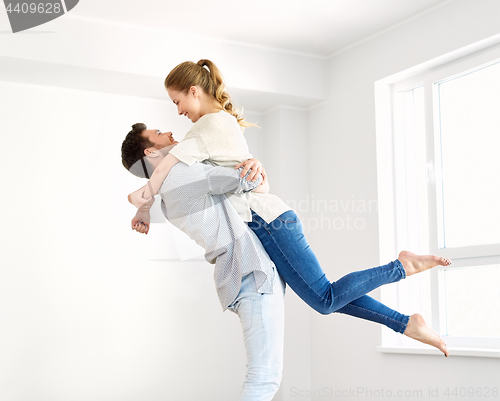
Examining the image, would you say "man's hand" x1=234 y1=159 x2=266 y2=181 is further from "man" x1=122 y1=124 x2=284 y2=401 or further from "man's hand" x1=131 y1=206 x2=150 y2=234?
"man's hand" x1=131 y1=206 x2=150 y2=234

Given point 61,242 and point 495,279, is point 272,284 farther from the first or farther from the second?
point 61,242

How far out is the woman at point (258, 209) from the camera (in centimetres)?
202

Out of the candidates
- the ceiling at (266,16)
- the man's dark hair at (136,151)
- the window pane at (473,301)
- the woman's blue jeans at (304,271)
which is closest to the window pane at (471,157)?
the window pane at (473,301)

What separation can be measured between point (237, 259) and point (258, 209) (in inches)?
8.3

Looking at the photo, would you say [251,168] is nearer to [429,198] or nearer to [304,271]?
[304,271]

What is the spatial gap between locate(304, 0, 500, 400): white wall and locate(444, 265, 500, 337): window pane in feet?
0.79

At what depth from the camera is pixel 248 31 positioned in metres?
3.80

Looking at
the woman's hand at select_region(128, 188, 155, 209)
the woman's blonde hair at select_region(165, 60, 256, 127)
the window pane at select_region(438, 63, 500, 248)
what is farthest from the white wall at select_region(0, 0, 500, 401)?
the woman's hand at select_region(128, 188, 155, 209)

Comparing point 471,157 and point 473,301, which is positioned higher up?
point 471,157

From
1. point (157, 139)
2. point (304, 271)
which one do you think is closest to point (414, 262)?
point (304, 271)

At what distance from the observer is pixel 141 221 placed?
2.28m

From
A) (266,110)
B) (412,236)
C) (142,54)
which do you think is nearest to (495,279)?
(412,236)

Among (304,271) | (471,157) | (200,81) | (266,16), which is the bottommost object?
(304,271)

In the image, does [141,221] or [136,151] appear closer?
[141,221]
